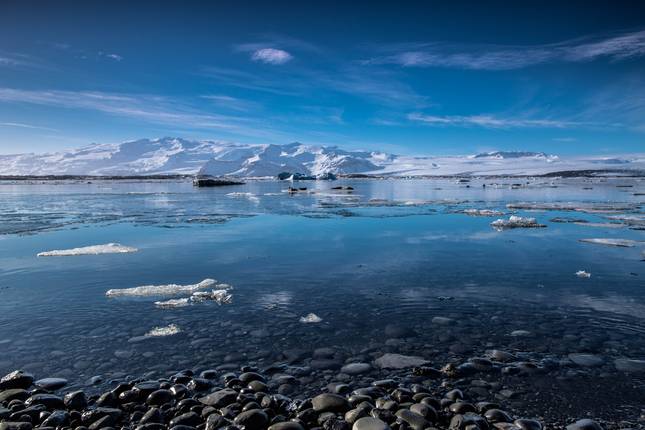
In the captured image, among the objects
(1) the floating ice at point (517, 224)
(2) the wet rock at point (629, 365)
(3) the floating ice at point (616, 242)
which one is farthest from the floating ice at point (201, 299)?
(1) the floating ice at point (517, 224)

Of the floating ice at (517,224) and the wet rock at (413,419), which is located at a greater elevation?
the floating ice at (517,224)

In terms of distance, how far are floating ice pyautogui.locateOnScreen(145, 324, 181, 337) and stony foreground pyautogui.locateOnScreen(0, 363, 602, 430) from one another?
1.10m

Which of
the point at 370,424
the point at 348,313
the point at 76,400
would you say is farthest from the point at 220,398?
the point at 348,313

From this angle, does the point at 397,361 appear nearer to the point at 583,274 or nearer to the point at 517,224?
the point at 583,274

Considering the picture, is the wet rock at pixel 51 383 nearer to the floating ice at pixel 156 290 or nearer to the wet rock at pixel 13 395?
the wet rock at pixel 13 395

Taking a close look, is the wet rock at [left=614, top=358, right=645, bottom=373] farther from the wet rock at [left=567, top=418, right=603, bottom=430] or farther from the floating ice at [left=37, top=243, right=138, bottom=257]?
the floating ice at [left=37, top=243, right=138, bottom=257]

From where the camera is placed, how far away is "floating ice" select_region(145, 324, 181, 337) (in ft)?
16.6

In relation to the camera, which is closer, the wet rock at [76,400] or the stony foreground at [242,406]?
the stony foreground at [242,406]

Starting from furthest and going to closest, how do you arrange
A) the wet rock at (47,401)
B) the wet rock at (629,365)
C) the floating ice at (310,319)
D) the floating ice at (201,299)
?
the floating ice at (201,299)
the floating ice at (310,319)
the wet rock at (629,365)
the wet rock at (47,401)

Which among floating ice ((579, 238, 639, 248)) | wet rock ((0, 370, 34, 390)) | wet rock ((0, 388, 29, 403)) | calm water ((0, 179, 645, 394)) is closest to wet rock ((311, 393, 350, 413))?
calm water ((0, 179, 645, 394))

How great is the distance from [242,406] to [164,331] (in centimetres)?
200

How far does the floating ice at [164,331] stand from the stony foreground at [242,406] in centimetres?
110

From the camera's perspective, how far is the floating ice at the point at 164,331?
16.6ft

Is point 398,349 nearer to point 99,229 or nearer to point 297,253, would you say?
point 297,253
